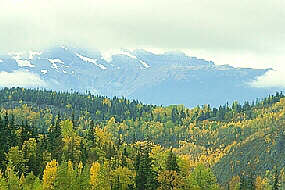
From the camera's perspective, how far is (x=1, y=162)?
420 ft

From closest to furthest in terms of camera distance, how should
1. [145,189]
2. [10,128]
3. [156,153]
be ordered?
[145,189]
[10,128]
[156,153]

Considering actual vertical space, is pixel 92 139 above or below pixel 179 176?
above

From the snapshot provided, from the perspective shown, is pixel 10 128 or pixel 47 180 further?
pixel 10 128

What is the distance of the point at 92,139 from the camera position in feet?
579

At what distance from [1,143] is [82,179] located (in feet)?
93.4

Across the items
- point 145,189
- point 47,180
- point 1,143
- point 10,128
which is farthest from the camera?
point 10,128

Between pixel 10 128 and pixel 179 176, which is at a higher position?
pixel 10 128

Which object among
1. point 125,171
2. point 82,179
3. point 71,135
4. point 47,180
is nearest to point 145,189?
point 125,171

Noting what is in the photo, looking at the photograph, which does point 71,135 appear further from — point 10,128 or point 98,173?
point 98,173

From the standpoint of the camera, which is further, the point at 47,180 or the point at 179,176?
the point at 179,176

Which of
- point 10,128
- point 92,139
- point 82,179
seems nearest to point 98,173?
point 82,179

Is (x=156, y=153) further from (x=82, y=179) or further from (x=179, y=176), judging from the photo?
(x=82, y=179)

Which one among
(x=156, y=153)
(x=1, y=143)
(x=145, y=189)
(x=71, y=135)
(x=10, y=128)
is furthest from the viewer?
(x=71, y=135)

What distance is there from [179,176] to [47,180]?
33.5 metres
